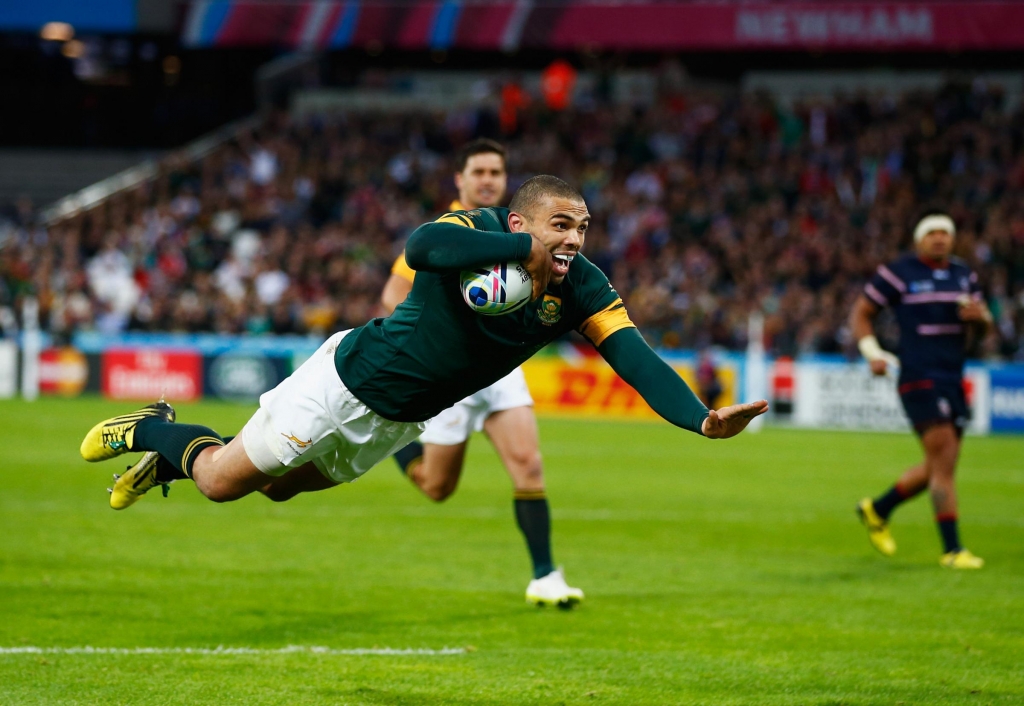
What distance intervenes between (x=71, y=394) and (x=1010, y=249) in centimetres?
1832

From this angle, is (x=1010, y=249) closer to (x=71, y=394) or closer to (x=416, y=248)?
(x=71, y=394)

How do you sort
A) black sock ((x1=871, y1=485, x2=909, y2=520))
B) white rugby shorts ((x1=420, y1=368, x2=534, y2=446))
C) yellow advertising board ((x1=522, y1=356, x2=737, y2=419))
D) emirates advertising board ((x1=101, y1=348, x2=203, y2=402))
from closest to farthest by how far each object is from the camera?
white rugby shorts ((x1=420, y1=368, x2=534, y2=446)) < black sock ((x1=871, y1=485, x2=909, y2=520)) < yellow advertising board ((x1=522, y1=356, x2=737, y2=419)) < emirates advertising board ((x1=101, y1=348, x2=203, y2=402))

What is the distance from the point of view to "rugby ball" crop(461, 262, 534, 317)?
5.27m

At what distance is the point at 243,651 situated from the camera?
6.61 meters

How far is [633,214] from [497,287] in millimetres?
25139

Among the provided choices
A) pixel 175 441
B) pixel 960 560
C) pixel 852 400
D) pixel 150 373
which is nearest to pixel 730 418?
pixel 175 441

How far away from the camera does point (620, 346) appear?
5.91 metres

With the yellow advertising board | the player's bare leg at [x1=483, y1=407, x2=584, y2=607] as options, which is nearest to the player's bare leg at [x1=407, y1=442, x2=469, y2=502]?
the player's bare leg at [x1=483, y1=407, x2=584, y2=607]

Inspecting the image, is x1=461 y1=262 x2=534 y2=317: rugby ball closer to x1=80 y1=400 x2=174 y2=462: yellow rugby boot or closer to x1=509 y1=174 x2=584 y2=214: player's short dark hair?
x1=509 y1=174 x2=584 y2=214: player's short dark hair

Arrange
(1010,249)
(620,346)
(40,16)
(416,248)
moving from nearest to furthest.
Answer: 1. (416,248)
2. (620,346)
3. (1010,249)
4. (40,16)

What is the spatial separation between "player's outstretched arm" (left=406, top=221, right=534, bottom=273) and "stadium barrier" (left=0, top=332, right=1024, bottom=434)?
1649 centimetres

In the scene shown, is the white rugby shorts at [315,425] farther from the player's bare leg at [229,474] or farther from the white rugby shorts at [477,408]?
the white rugby shorts at [477,408]

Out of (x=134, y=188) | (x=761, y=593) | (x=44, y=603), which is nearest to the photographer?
(x=44, y=603)

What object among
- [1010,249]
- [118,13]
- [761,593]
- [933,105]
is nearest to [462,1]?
[118,13]
